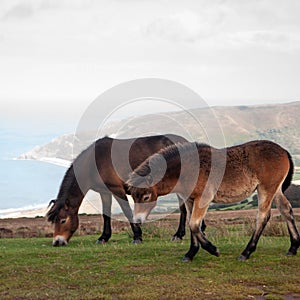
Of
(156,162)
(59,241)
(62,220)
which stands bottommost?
(59,241)

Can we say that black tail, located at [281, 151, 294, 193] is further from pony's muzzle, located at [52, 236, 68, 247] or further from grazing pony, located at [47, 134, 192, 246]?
pony's muzzle, located at [52, 236, 68, 247]

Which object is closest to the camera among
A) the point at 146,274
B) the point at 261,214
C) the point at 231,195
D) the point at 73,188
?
the point at 146,274

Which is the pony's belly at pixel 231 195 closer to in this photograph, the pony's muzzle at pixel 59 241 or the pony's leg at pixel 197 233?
the pony's leg at pixel 197 233

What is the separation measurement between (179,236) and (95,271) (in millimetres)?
5781

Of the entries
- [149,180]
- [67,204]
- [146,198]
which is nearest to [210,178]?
[149,180]

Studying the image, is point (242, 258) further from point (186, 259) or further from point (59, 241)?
point (59, 241)

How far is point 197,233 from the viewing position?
31.3 ft

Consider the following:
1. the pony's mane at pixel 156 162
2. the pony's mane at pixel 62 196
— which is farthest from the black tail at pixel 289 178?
the pony's mane at pixel 62 196

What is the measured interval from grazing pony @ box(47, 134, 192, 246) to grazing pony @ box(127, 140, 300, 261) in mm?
4172

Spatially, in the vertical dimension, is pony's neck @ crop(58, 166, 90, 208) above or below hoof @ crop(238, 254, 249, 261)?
above

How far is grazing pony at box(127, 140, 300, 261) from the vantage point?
30.9 ft

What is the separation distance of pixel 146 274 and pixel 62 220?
522 centimetres

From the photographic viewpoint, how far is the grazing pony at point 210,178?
9422 mm

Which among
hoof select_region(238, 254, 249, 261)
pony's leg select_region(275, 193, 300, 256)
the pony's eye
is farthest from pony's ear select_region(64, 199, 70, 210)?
pony's leg select_region(275, 193, 300, 256)
